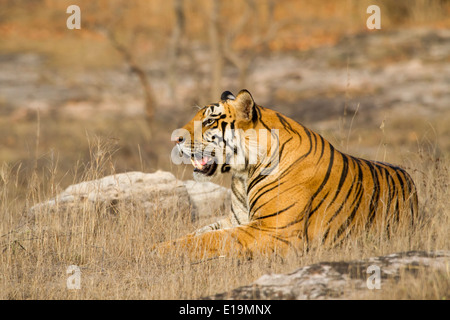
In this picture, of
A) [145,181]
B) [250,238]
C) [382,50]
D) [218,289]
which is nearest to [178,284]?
[218,289]

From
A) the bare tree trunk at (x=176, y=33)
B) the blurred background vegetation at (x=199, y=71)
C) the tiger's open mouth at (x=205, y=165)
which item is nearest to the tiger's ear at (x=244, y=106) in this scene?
the tiger's open mouth at (x=205, y=165)

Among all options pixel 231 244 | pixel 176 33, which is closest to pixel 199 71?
pixel 176 33

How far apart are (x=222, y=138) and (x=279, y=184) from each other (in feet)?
1.89

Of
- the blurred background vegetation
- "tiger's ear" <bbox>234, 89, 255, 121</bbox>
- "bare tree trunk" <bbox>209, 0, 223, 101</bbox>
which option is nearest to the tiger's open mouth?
"tiger's ear" <bbox>234, 89, 255, 121</bbox>

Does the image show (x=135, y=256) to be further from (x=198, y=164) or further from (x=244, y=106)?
(x=244, y=106)

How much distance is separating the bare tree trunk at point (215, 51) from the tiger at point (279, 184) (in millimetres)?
11636

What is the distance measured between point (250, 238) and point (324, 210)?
23.6 inches

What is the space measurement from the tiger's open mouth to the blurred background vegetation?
8.61 m

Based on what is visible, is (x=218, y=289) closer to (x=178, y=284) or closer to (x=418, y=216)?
(x=178, y=284)

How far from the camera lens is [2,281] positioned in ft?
15.4

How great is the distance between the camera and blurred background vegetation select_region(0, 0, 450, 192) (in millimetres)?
16625

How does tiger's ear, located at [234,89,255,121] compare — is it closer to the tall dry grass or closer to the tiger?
the tiger

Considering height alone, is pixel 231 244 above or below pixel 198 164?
below

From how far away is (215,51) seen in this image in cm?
1797
